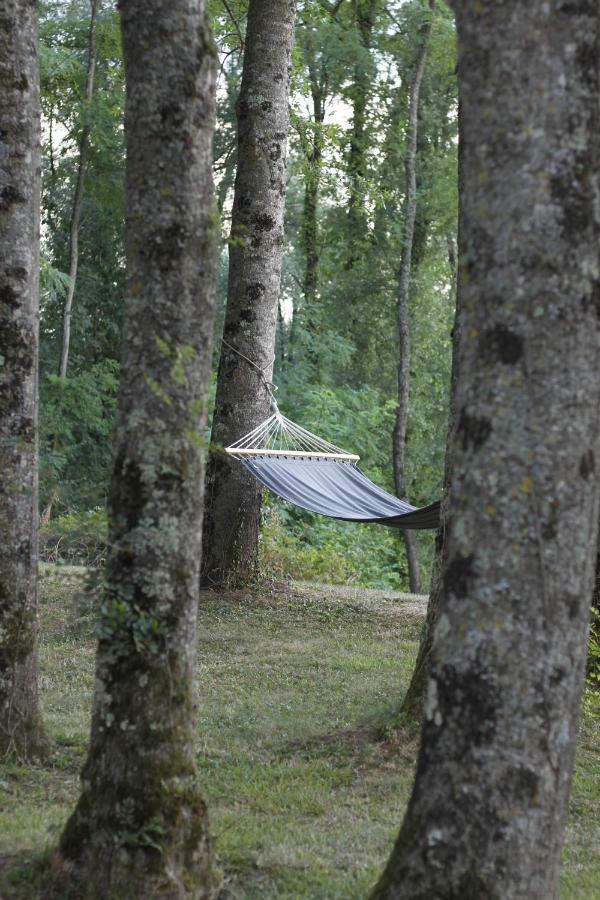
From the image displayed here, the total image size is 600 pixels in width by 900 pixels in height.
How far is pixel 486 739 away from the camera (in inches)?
80.1

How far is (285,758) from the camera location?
155 inches

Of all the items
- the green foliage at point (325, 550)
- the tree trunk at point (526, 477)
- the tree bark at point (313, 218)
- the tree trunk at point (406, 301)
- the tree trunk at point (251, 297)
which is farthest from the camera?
the tree bark at point (313, 218)

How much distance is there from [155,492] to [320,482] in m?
4.41

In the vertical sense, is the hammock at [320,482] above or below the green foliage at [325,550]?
above

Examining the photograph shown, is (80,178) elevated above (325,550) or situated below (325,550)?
above

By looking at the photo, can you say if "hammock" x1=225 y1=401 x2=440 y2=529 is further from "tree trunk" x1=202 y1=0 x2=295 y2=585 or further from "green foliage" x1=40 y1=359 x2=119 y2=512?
"green foliage" x1=40 y1=359 x2=119 y2=512

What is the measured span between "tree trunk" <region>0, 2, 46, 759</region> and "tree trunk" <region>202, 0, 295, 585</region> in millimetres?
3713

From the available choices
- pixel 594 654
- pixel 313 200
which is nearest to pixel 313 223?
pixel 313 200

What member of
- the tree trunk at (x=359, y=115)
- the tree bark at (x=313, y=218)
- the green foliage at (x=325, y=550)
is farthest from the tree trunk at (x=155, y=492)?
the tree bark at (x=313, y=218)

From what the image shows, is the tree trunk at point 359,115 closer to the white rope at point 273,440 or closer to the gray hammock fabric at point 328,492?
the white rope at point 273,440

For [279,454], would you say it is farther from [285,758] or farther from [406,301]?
[406,301]

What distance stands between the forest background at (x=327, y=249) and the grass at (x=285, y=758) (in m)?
6.11

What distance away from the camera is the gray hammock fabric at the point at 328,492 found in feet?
20.8

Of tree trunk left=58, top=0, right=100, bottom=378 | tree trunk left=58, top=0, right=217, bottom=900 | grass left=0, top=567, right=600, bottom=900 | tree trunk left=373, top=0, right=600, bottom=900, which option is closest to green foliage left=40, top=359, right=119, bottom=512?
tree trunk left=58, top=0, right=100, bottom=378
